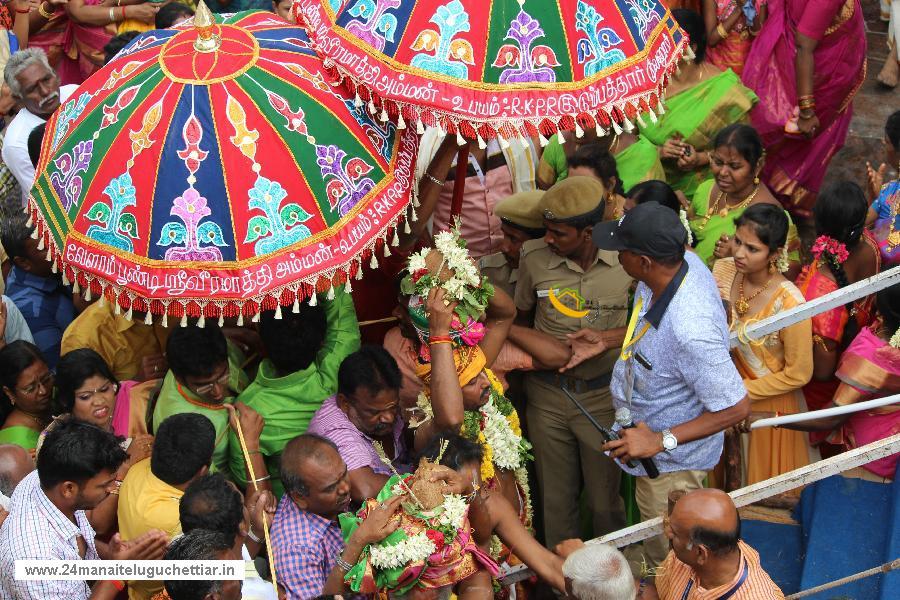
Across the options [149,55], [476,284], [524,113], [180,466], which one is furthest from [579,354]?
[149,55]

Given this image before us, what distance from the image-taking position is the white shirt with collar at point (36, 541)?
4.18 m

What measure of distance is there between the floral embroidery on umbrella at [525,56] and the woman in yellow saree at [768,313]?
1.78 meters

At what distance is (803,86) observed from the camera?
7926 millimetres

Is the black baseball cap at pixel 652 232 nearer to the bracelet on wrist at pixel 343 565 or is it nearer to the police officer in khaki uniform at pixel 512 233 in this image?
the police officer in khaki uniform at pixel 512 233

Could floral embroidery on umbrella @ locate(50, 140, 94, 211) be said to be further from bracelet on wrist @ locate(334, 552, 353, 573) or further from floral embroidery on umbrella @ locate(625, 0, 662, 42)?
floral embroidery on umbrella @ locate(625, 0, 662, 42)

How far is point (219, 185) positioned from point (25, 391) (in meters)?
1.79

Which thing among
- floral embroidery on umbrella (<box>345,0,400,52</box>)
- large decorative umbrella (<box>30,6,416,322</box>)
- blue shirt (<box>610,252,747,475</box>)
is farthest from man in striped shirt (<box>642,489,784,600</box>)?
floral embroidery on umbrella (<box>345,0,400,52</box>)

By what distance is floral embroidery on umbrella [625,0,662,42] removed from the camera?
4.75 meters

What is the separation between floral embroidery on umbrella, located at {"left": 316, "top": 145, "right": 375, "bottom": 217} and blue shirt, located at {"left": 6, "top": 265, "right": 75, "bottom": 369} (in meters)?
2.69

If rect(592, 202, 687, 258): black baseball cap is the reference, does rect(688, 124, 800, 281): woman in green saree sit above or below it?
below

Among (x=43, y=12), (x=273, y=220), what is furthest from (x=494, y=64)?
(x=43, y=12)

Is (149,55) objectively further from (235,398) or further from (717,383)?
(717,383)

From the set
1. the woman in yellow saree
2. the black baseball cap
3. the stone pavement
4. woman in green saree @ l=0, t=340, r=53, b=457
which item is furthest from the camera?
the stone pavement

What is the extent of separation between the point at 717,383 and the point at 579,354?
120 centimetres
